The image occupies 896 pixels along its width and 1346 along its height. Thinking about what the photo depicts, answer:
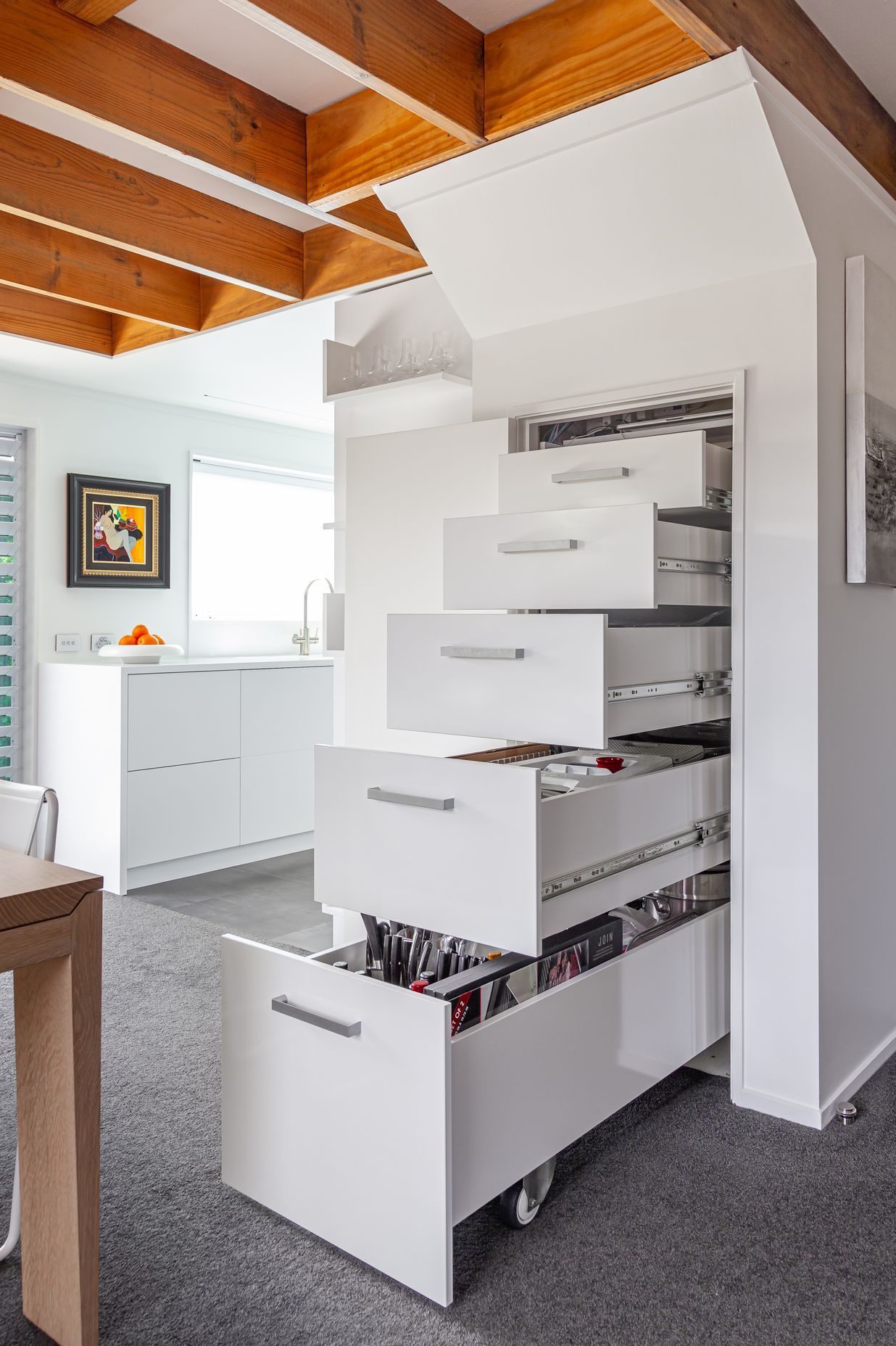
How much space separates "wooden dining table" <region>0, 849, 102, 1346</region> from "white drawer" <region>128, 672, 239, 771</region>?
263 centimetres

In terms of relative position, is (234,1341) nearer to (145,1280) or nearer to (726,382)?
(145,1280)

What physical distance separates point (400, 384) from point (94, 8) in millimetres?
1288

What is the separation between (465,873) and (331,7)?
5.23 feet

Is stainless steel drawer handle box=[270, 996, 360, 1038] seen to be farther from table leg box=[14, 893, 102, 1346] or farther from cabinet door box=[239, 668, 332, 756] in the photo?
cabinet door box=[239, 668, 332, 756]

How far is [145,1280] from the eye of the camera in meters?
1.66

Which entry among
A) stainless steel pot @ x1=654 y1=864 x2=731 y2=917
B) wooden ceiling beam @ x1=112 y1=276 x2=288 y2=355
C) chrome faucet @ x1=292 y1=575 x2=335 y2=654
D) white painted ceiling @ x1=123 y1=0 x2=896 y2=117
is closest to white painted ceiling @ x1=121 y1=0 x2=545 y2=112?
white painted ceiling @ x1=123 y1=0 x2=896 y2=117

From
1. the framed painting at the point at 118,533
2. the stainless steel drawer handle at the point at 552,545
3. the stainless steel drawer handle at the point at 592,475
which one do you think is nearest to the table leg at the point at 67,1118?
the stainless steel drawer handle at the point at 552,545

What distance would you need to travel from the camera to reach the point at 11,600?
457 cm

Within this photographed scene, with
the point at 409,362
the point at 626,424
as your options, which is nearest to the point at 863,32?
the point at 626,424

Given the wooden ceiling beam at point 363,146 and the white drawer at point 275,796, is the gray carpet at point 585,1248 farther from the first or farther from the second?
the white drawer at point 275,796

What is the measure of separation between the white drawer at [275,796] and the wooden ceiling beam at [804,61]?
316cm

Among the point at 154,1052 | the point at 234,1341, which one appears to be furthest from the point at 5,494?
the point at 234,1341

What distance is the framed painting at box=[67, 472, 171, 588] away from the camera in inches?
184

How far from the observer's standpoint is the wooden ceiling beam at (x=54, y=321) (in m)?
3.70
